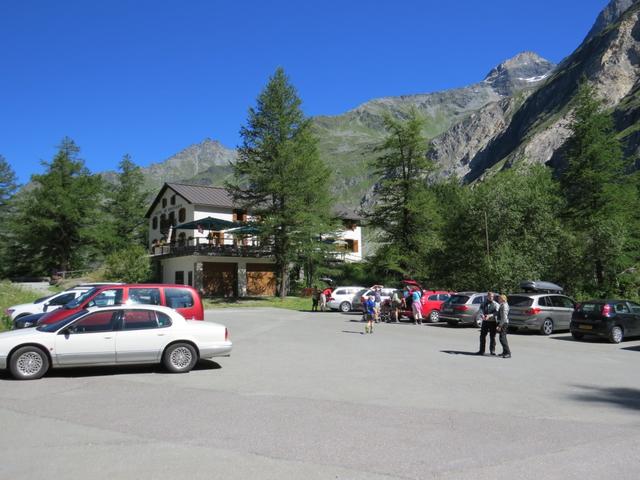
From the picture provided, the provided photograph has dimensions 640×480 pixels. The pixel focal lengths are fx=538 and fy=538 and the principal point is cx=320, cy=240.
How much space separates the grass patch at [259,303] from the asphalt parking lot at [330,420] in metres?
24.4

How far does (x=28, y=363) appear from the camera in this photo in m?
10.2

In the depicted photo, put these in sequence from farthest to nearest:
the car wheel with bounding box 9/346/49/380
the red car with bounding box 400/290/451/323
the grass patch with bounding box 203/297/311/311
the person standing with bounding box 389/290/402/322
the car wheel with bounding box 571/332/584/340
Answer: the grass patch with bounding box 203/297/311/311 < the red car with bounding box 400/290/451/323 < the person standing with bounding box 389/290/402/322 < the car wheel with bounding box 571/332/584/340 < the car wheel with bounding box 9/346/49/380

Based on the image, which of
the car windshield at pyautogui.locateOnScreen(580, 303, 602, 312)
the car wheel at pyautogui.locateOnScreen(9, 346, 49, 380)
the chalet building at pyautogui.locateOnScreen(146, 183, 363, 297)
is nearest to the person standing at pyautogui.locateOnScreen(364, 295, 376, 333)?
the car windshield at pyautogui.locateOnScreen(580, 303, 602, 312)

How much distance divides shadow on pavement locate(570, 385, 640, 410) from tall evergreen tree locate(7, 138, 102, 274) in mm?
55701

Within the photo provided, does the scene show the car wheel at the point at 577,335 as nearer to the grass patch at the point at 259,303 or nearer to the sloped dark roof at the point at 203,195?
the grass patch at the point at 259,303

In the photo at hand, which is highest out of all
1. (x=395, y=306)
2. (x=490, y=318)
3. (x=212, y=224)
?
(x=212, y=224)

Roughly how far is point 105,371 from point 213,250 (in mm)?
34072

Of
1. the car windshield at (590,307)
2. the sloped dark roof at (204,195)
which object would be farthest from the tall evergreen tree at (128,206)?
the car windshield at (590,307)

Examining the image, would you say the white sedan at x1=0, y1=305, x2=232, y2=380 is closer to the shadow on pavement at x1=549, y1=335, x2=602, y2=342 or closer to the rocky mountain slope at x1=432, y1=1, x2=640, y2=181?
the shadow on pavement at x1=549, y1=335, x2=602, y2=342

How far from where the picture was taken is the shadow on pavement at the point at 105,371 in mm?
10859

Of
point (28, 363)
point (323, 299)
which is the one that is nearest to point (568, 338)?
point (323, 299)

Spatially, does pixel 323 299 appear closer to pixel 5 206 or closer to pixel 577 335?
pixel 577 335

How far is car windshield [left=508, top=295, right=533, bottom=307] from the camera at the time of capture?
20.8m

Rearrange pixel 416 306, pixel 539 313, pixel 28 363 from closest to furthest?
pixel 28 363
pixel 539 313
pixel 416 306
